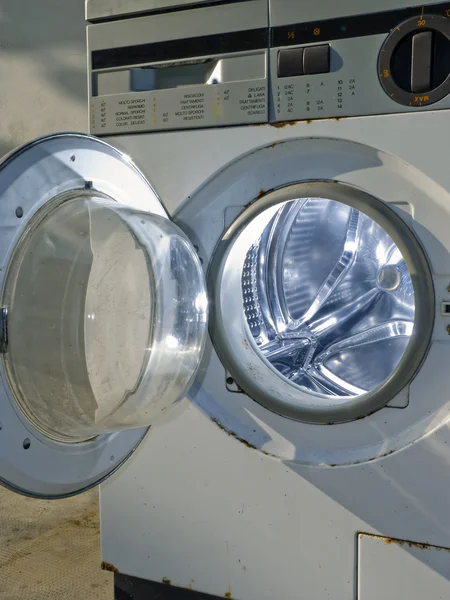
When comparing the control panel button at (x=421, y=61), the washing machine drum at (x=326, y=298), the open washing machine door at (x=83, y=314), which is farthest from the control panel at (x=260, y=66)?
the washing machine drum at (x=326, y=298)

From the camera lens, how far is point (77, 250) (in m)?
0.93

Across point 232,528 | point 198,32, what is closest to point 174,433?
point 232,528

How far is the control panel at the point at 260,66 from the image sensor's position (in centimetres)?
89

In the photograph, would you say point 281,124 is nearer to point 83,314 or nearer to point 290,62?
Result: point 290,62

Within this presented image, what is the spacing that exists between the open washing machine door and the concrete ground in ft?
1.72

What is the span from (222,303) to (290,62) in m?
0.39

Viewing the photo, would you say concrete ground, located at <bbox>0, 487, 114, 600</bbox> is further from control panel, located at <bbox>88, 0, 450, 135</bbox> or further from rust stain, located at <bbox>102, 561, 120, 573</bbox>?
control panel, located at <bbox>88, 0, 450, 135</bbox>

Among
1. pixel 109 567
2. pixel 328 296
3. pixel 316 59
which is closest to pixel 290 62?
pixel 316 59

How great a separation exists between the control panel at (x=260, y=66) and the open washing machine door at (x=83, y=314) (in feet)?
0.45

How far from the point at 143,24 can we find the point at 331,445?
73 cm

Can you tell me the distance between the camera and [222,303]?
106 centimetres

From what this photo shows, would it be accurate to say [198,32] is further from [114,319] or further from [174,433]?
[174,433]

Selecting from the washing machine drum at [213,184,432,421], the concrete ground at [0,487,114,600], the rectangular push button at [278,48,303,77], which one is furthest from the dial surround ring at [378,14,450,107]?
the concrete ground at [0,487,114,600]

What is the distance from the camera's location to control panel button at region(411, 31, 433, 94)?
880 mm
